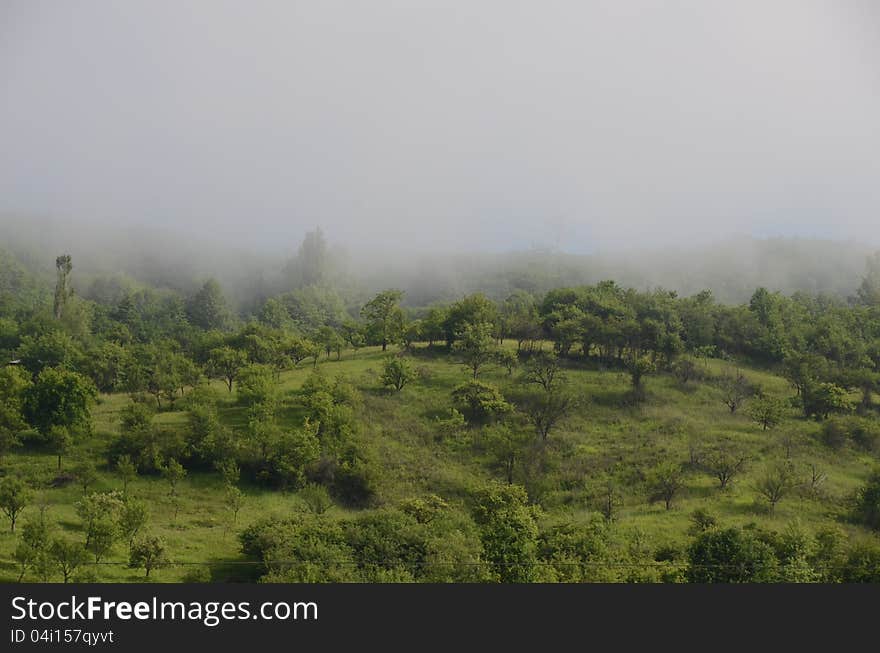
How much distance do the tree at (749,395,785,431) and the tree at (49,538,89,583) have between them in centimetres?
6180

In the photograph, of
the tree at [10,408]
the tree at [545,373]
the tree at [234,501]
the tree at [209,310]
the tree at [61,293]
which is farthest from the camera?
the tree at [209,310]

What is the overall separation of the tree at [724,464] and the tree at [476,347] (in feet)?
94.2

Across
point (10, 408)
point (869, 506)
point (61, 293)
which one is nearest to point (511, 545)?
point (869, 506)

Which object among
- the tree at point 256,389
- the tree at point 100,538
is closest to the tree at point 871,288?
the tree at point 256,389

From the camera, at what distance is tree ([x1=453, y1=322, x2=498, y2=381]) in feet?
238

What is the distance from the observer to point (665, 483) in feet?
156

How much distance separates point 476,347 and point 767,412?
3390 centimetres

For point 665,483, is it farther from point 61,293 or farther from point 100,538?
point 61,293

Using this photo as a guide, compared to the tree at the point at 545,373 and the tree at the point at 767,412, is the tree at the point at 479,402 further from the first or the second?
the tree at the point at 767,412

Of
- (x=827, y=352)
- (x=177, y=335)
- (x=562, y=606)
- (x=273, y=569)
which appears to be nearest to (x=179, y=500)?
(x=273, y=569)

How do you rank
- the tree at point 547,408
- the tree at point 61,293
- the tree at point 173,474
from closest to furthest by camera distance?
the tree at point 173,474 < the tree at point 547,408 < the tree at point 61,293

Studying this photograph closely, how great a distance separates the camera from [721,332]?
85.8 metres

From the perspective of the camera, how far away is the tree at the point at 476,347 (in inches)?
2857

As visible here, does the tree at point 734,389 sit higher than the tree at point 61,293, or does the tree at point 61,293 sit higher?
the tree at point 61,293
